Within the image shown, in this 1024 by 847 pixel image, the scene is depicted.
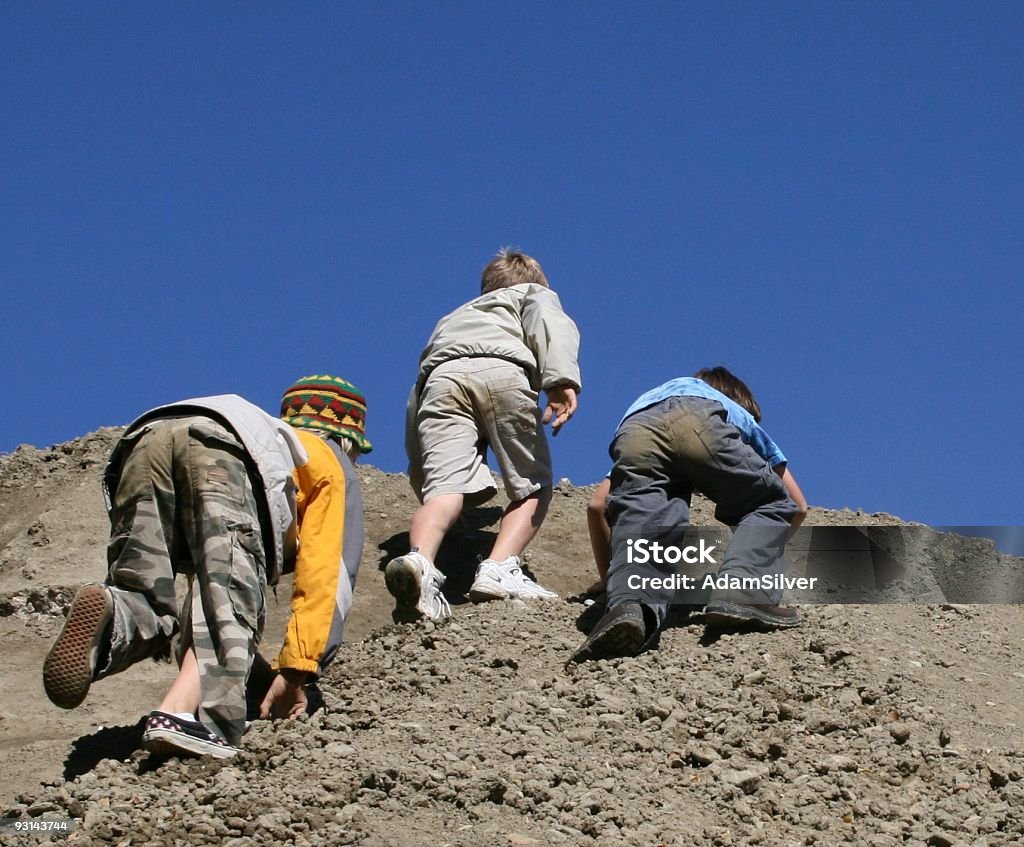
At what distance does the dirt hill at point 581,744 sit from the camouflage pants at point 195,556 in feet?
1.00

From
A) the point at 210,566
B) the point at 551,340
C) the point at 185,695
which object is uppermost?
the point at 551,340

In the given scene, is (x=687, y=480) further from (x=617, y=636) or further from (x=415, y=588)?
(x=415, y=588)

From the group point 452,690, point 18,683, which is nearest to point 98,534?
point 18,683

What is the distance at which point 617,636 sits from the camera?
5.31 metres

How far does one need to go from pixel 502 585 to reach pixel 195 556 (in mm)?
1867

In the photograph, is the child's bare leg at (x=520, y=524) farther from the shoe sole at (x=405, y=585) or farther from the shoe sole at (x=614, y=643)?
the shoe sole at (x=614, y=643)

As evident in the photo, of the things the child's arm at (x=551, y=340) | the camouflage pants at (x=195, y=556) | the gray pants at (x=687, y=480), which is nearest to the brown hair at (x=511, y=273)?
the child's arm at (x=551, y=340)

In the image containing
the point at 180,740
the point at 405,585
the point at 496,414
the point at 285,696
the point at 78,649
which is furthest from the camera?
the point at 496,414

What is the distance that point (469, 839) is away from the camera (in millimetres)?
3986

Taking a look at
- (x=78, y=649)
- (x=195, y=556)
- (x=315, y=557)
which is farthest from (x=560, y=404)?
(x=78, y=649)

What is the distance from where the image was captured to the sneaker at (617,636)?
17.4ft

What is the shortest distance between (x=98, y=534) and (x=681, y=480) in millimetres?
3278

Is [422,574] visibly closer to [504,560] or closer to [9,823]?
[504,560]

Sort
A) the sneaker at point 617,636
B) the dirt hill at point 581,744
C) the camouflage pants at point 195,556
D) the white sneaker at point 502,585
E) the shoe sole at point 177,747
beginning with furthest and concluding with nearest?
the white sneaker at point 502,585 → the sneaker at point 617,636 → the camouflage pants at point 195,556 → the shoe sole at point 177,747 → the dirt hill at point 581,744
